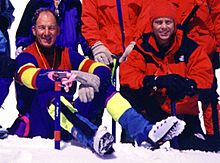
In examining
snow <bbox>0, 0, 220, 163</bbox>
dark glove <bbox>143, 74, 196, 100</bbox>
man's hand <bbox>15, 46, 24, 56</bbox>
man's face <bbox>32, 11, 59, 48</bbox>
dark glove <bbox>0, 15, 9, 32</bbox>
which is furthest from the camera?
dark glove <bbox>0, 15, 9, 32</bbox>

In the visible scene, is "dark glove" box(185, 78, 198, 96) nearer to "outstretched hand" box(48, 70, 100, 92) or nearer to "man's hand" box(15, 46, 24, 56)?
"outstretched hand" box(48, 70, 100, 92)

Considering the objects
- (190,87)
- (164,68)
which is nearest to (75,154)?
(190,87)

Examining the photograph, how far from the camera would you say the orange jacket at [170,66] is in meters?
5.27

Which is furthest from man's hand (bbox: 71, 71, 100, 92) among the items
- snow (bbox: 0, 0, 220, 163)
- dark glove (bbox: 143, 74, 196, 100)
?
dark glove (bbox: 143, 74, 196, 100)

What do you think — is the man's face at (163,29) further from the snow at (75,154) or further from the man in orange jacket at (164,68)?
the snow at (75,154)

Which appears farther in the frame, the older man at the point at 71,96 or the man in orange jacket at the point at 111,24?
the man in orange jacket at the point at 111,24

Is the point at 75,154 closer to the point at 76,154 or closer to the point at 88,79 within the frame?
the point at 76,154

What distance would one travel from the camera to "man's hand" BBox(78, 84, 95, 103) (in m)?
4.45

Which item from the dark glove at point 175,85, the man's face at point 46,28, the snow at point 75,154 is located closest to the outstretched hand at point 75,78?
the snow at point 75,154

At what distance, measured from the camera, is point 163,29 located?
212 inches

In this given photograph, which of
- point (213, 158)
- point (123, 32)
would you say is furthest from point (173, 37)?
point (213, 158)

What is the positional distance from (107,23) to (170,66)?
98cm

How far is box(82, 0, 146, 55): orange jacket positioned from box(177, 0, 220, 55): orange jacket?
58 centimetres

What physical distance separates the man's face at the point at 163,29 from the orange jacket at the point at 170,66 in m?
0.08
